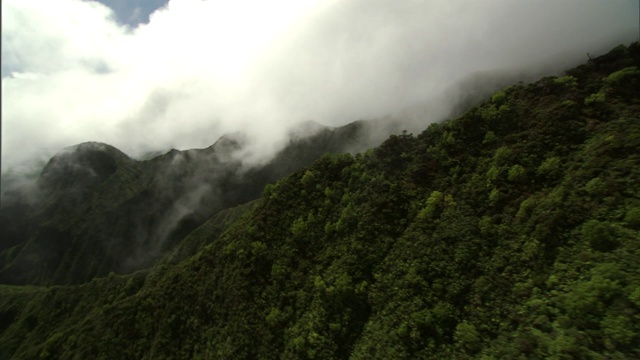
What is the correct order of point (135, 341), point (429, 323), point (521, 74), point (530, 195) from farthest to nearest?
point (521, 74)
point (135, 341)
point (530, 195)
point (429, 323)

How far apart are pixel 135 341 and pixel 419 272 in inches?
2495

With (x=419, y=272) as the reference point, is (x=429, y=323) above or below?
below

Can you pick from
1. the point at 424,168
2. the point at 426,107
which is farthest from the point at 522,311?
the point at 426,107

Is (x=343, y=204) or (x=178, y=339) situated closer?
(x=178, y=339)

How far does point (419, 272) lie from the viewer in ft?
177

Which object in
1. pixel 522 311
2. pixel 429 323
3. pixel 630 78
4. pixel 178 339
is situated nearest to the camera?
pixel 522 311

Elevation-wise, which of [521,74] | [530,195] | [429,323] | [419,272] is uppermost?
[521,74]

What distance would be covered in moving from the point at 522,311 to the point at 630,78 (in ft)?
160

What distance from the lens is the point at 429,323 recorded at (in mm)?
47031

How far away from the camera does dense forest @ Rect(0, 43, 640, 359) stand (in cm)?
3922

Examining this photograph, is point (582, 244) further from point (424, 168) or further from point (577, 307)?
point (424, 168)

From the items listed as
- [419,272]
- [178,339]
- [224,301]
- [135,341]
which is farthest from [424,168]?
[135,341]

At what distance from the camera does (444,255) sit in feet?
175

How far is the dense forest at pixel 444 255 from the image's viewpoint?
129 feet
